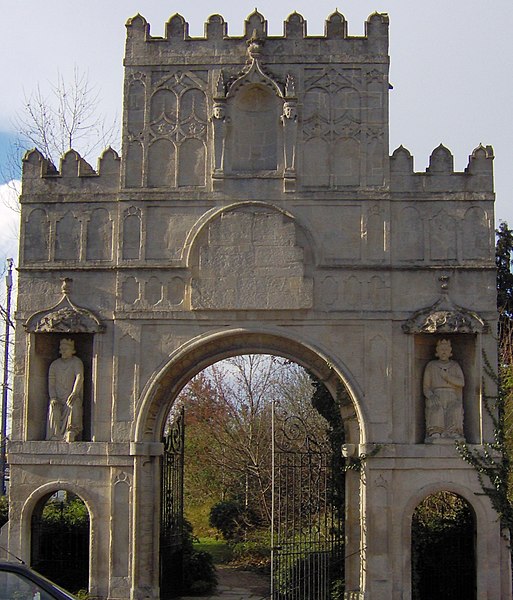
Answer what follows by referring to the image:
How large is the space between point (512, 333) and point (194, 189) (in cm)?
1099

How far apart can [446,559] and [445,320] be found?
12.2 ft

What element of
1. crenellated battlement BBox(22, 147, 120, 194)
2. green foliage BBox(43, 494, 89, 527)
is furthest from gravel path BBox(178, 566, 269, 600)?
crenellated battlement BBox(22, 147, 120, 194)

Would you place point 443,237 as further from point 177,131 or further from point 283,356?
point 177,131

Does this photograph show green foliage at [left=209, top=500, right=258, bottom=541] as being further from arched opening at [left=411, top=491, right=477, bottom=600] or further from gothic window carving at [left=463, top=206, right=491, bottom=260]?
gothic window carving at [left=463, top=206, right=491, bottom=260]

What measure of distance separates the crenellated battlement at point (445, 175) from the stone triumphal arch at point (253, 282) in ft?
0.10

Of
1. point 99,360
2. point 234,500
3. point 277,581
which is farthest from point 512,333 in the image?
point 99,360

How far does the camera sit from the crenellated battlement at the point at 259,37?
49.0 ft

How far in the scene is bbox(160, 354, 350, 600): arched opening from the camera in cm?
1514

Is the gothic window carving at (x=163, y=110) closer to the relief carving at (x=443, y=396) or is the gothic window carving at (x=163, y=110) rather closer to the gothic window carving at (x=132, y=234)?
the gothic window carving at (x=132, y=234)

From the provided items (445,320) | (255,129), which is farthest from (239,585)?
(255,129)

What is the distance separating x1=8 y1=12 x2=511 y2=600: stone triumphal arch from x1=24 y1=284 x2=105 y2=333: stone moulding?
4cm

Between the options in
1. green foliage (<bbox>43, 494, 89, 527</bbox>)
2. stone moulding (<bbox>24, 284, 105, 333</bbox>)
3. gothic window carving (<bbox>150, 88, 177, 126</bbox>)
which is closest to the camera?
stone moulding (<bbox>24, 284, 105, 333</bbox>)

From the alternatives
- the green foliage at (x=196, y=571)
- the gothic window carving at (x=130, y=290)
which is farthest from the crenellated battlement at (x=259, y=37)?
the green foliage at (x=196, y=571)

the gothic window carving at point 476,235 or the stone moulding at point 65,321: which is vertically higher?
the gothic window carving at point 476,235
